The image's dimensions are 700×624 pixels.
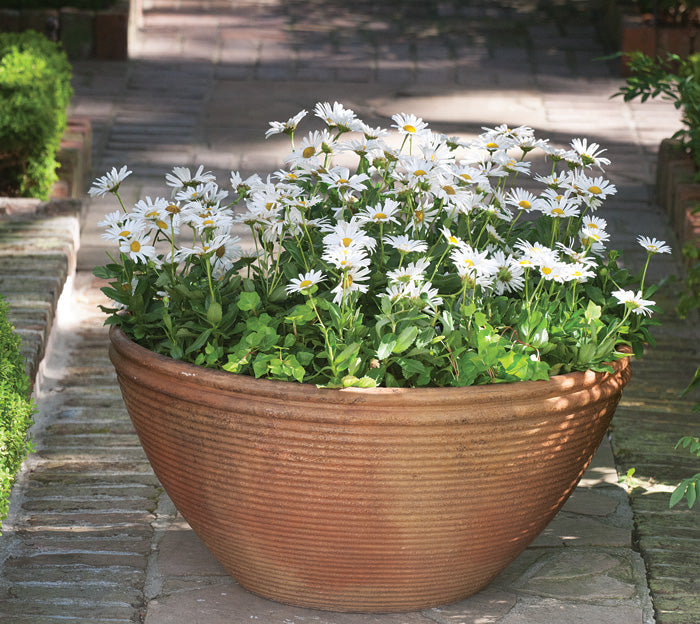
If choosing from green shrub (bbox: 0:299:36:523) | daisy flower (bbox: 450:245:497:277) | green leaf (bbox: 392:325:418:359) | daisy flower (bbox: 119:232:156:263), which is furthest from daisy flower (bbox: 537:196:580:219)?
green shrub (bbox: 0:299:36:523)

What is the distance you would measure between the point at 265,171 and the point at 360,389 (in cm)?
424

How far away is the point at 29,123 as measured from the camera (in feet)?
17.3

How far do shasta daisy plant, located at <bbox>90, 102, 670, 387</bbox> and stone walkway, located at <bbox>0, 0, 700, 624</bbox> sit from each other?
0.62 m

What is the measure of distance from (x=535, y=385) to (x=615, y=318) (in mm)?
309

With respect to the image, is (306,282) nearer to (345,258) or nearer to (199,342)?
(345,258)

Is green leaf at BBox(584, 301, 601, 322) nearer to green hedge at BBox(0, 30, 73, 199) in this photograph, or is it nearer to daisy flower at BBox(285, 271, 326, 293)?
daisy flower at BBox(285, 271, 326, 293)

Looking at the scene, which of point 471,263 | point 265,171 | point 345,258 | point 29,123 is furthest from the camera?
point 265,171

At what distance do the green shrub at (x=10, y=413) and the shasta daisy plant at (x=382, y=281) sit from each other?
1.00 ft

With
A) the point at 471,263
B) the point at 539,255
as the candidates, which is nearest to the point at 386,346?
the point at 471,263

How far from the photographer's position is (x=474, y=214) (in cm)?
284

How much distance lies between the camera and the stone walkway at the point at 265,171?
8.89 ft

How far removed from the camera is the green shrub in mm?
2510

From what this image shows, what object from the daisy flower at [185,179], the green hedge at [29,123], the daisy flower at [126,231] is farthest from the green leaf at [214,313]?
the green hedge at [29,123]

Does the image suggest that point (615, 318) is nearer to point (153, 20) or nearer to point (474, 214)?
point (474, 214)
